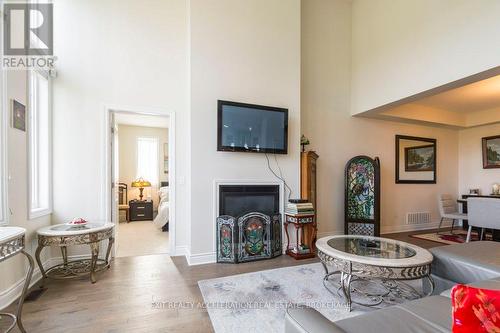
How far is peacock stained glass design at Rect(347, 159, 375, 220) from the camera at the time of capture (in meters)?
4.18

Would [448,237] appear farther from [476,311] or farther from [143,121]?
[143,121]

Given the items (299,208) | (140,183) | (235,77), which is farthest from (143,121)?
(299,208)

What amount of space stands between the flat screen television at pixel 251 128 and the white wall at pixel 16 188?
1993 millimetres

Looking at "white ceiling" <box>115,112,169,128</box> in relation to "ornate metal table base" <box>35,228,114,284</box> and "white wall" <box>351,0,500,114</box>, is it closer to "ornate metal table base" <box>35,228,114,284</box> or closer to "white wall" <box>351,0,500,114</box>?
"ornate metal table base" <box>35,228,114,284</box>

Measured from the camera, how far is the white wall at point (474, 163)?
5.25 metres

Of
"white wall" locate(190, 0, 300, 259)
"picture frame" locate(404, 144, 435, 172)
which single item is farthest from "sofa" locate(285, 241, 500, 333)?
"picture frame" locate(404, 144, 435, 172)

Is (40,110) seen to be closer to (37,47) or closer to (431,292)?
(37,47)

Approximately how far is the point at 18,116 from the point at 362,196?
4753 millimetres

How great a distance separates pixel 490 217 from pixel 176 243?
476cm

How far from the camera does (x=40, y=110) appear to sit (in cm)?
282

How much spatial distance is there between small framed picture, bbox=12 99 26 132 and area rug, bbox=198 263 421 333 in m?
2.32

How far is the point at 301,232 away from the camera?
349 cm

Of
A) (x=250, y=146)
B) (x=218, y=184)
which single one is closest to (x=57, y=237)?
(x=218, y=184)

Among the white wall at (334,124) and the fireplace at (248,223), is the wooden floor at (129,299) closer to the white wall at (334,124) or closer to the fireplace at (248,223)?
the fireplace at (248,223)
